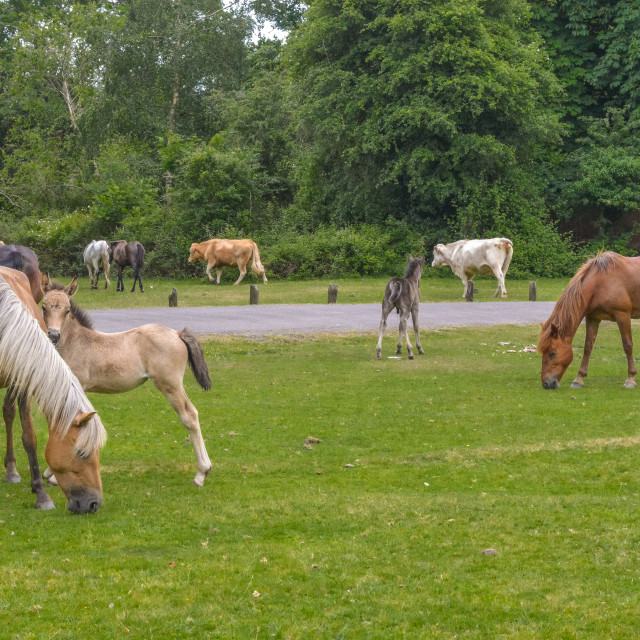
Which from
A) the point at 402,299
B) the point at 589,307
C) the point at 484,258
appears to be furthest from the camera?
the point at 484,258

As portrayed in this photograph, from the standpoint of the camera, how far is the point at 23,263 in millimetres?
13281

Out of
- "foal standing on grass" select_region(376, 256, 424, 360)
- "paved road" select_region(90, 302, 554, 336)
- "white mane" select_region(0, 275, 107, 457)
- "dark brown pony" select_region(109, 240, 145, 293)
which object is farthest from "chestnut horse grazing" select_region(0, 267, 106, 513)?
"dark brown pony" select_region(109, 240, 145, 293)

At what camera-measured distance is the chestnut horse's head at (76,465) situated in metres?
6.96

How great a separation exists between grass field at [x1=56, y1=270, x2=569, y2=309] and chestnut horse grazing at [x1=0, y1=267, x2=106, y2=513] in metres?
17.6

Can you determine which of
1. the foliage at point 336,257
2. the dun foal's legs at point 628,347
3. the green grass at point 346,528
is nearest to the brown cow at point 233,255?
the foliage at point 336,257

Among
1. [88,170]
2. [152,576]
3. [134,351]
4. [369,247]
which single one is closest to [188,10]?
[88,170]

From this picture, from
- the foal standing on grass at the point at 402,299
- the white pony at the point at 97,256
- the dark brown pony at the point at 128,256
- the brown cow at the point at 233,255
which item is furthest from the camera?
the brown cow at the point at 233,255

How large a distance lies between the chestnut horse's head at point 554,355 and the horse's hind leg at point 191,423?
735 cm

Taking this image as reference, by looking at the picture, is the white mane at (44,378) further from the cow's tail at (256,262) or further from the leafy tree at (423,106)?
the leafy tree at (423,106)

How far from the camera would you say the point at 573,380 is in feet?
48.4

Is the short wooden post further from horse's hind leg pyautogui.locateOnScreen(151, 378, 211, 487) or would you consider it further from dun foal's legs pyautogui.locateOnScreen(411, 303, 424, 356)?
horse's hind leg pyautogui.locateOnScreen(151, 378, 211, 487)

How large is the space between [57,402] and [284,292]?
22943mm

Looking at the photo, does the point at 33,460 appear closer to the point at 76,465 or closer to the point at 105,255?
the point at 76,465

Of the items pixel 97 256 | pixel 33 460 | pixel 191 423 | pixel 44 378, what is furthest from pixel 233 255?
pixel 44 378
